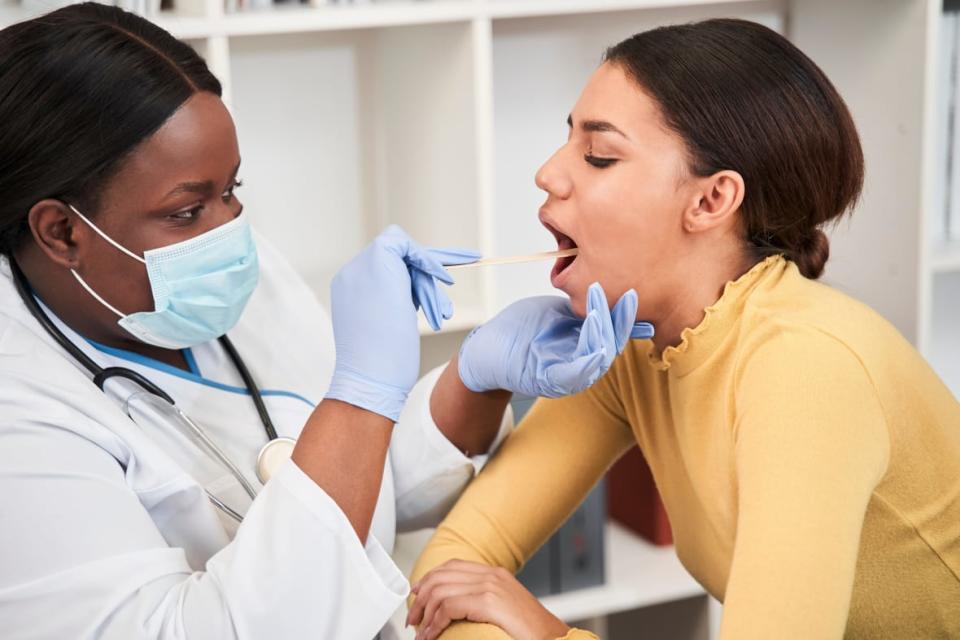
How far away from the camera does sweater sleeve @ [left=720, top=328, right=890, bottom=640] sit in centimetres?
108

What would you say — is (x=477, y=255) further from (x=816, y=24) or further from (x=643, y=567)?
(x=816, y=24)

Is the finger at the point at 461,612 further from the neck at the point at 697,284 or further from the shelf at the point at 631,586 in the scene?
the shelf at the point at 631,586

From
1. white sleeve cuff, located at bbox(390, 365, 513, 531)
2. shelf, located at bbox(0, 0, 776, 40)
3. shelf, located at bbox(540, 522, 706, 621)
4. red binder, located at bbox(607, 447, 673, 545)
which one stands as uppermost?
shelf, located at bbox(0, 0, 776, 40)

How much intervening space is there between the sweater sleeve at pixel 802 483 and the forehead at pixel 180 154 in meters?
0.64

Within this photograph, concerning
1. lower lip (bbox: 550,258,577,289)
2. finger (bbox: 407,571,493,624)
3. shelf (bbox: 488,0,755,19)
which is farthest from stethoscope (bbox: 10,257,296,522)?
shelf (bbox: 488,0,755,19)

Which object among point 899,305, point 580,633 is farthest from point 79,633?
point 899,305

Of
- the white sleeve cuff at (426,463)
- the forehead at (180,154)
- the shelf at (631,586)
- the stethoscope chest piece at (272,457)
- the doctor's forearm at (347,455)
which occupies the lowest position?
the shelf at (631,586)

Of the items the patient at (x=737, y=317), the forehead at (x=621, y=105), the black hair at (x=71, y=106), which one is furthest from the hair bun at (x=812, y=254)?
the black hair at (x=71, y=106)

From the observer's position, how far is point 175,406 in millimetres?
1314

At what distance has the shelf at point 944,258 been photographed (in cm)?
222

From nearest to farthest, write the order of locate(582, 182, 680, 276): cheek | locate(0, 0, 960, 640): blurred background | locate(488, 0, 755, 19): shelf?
locate(582, 182, 680, 276): cheek < locate(488, 0, 755, 19): shelf < locate(0, 0, 960, 640): blurred background

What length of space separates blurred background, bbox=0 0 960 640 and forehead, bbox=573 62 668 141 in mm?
602

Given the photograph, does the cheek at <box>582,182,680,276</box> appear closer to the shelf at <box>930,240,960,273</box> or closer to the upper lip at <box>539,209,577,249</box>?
the upper lip at <box>539,209,577,249</box>

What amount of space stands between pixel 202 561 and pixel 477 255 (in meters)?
0.47
